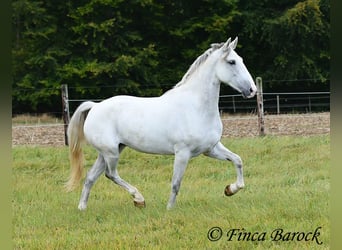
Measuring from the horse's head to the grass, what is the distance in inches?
38.9

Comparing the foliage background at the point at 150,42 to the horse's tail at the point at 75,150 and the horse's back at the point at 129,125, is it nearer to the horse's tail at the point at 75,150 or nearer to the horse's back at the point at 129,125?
the horse's tail at the point at 75,150

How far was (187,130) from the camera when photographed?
431 centimetres

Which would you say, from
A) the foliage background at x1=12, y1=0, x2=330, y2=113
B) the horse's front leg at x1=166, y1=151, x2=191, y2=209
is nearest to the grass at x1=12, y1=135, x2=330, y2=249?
the horse's front leg at x1=166, y1=151, x2=191, y2=209

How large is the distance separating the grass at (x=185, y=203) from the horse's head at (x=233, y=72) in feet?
3.24

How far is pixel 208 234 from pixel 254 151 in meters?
3.99

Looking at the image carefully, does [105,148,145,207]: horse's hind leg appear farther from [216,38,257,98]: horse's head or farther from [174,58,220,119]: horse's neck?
[216,38,257,98]: horse's head

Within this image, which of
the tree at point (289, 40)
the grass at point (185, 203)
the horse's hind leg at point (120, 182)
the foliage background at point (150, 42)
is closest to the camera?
the grass at point (185, 203)

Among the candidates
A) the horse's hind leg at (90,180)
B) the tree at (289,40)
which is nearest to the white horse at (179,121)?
the horse's hind leg at (90,180)

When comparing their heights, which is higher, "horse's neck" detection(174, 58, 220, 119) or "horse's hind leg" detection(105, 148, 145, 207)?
"horse's neck" detection(174, 58, 220, 119)

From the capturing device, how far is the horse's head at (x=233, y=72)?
13.2ft

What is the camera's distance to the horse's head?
13.2 feet

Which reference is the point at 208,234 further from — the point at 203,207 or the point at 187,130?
the point at 187,130

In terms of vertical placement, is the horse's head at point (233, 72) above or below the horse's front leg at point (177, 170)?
above

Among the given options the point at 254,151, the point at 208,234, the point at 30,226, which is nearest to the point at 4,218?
the point at 208,234
